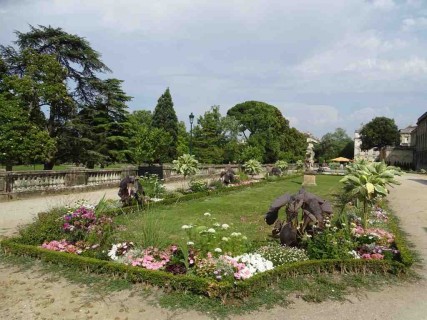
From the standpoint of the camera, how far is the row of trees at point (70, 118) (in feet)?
74.2

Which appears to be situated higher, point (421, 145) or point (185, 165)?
point (421, 145)

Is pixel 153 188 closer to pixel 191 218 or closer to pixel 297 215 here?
pixel 191 218

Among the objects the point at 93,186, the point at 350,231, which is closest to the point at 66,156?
the point at 93,186

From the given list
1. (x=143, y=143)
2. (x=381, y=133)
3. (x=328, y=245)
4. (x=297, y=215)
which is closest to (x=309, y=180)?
(x=143, y=143)

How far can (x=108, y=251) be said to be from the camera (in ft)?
23.0

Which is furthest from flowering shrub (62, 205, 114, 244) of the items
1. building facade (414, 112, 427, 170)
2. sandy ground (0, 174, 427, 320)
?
building facade (414, 112, 427, 170)

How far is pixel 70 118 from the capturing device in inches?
1183

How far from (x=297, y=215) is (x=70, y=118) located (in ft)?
86.5

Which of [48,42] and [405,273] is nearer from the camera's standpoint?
[405,273]

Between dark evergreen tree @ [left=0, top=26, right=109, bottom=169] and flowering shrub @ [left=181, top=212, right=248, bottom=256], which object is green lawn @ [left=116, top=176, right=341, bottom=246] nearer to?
flowering shrub @ [left=181, top=212, right=248, bottom=256]

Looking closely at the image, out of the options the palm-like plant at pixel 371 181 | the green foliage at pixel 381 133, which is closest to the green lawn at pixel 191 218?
the palm-like plant at pixel 371 181

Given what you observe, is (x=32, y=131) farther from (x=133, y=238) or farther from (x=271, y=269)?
(x=271, y=269)

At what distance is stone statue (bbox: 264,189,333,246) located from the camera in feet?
24.2

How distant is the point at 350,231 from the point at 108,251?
509 cm
